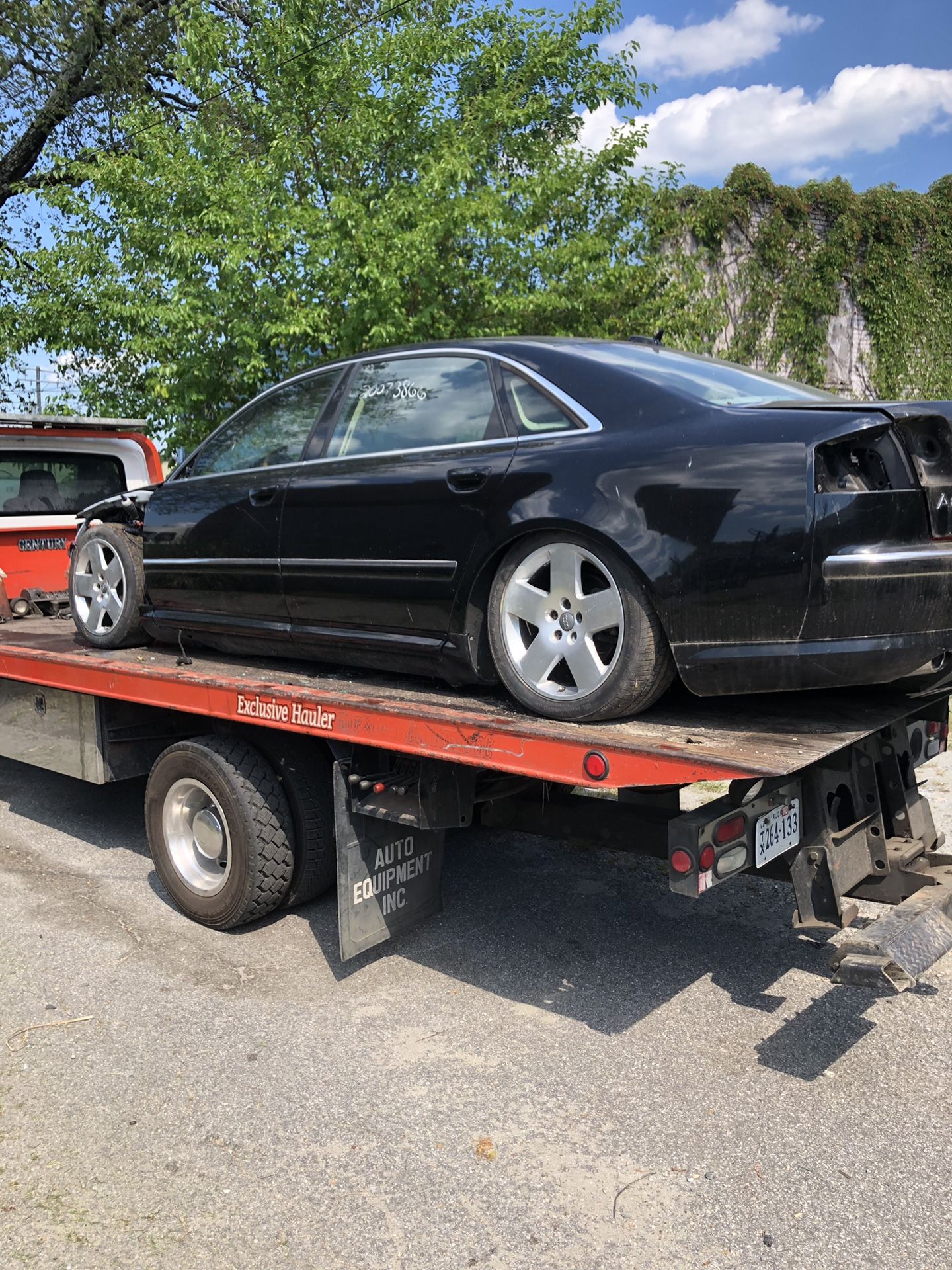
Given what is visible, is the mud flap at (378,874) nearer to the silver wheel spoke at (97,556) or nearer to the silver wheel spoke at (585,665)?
the silver wheel spoke at (585,665)

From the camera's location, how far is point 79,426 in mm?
7246

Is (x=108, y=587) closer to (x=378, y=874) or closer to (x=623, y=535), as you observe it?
(x=378, y=874)

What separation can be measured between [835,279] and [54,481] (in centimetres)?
1149

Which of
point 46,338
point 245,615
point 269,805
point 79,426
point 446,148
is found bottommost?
point 269,805

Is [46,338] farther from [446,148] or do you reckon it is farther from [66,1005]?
[66,1005]

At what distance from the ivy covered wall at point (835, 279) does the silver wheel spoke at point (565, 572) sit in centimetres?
1148

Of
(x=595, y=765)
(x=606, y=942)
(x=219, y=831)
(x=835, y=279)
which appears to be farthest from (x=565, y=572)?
(x=835, y=279)

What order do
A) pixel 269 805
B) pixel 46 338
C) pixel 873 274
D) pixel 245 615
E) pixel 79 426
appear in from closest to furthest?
pixel 269 805 < pixel 245 615 < pixel 79 426 < pixel 46 338 < pixel 873 274

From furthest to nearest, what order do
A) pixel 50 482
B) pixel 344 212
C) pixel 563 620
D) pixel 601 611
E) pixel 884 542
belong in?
A: pixel 344 212, pixel 50 482, pixel 563 620, pixel 601 611, pixel 884 542

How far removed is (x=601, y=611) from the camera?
10.8 feet

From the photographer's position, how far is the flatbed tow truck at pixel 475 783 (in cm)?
313

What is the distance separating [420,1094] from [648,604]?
5.42 ft

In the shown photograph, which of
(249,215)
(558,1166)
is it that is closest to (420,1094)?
(558,1166)

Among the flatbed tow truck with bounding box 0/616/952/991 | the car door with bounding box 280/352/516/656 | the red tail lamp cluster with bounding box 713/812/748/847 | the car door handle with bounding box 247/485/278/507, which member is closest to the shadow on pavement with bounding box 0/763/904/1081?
the flatbed tow truck with bounding box 0/616/952/991
